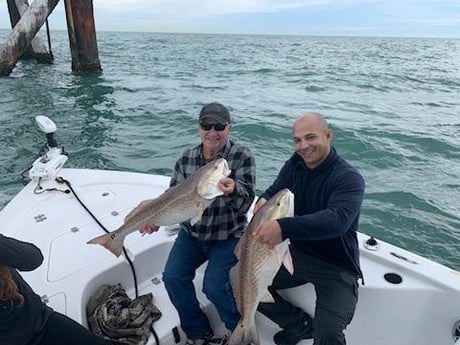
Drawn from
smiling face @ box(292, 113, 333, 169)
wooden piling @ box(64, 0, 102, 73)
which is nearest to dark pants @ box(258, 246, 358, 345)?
smiling face @ box(292, 113, 333, 169)

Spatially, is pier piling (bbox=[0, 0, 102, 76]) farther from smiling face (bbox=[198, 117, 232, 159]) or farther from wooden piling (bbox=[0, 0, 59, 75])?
smiling face (bbox=[198, 117, 232, 159])

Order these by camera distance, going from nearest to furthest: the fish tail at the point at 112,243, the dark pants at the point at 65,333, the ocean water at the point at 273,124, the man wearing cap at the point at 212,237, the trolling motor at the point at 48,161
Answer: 1. the dark pants at the point at 65,333
2. the fish tail at the point at 112,243
3. the man wearing cap at the point at 212,237
4. the trolling motor at the point at 48,161
5. the ocean water at the point at 273,124

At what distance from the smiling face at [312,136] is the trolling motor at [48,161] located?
3321 millimetres

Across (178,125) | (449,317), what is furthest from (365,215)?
(178,125)

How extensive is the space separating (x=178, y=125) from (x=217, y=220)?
10070 mm

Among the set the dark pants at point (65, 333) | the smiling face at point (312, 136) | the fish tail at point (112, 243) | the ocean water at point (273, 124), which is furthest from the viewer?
the ocean water at point (273, 124)

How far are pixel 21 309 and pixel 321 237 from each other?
2.04 metres

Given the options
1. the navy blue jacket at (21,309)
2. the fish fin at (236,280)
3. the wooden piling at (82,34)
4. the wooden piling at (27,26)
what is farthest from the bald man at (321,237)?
the wooden piling at (82,34)

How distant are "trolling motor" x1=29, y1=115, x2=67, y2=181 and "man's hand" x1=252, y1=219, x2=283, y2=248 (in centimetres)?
356

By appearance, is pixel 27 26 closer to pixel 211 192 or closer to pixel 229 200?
pixel 229 200

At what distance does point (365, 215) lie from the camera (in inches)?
293

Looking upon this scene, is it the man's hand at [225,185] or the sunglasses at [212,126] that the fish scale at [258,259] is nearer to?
the man's hand at [225,185]

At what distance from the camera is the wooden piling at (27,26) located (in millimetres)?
18188

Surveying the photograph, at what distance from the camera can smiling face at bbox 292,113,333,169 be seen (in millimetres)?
3109
